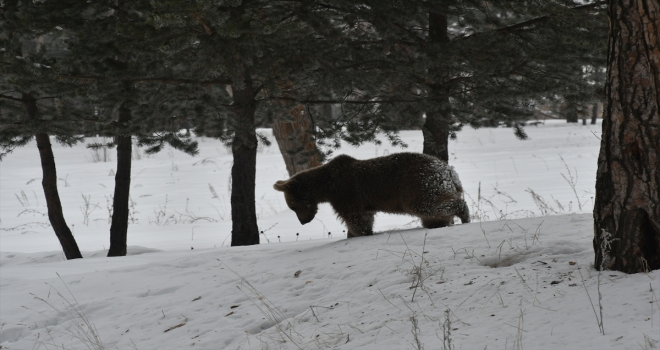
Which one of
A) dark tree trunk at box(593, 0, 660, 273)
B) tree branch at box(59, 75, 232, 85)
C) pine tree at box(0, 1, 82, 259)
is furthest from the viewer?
tree branch at box(59, 75, 232, 85)

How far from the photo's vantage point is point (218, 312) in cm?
507

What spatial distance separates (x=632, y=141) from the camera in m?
3.85

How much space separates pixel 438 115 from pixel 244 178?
303 cm

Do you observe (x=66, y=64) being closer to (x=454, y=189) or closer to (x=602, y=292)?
(x=454, y=189)

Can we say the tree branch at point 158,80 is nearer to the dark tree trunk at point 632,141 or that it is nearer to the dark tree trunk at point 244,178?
the dark tree trunk at point 244,178

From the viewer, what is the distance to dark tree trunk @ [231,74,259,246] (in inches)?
329

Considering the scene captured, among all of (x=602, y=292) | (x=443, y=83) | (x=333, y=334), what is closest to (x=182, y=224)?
(x=443, y=83)

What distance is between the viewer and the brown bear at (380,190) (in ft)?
23.7

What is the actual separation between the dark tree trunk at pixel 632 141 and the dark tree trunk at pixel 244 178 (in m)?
5.18

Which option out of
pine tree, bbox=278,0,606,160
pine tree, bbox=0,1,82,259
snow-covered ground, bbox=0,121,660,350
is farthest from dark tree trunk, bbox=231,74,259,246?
pine tree, bbox=0,1,82,259

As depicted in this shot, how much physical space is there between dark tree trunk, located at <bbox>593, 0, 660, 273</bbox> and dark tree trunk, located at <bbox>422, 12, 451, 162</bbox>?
4222 millimetres

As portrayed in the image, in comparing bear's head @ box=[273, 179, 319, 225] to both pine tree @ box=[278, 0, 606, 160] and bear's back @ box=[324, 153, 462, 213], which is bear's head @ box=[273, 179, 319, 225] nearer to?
bear's back @ box=[324, 153, 462, 213]

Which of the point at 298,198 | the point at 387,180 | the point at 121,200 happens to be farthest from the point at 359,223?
the point at 121,200

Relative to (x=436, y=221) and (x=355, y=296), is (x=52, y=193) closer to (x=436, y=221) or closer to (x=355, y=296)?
(x=436, y=221)
